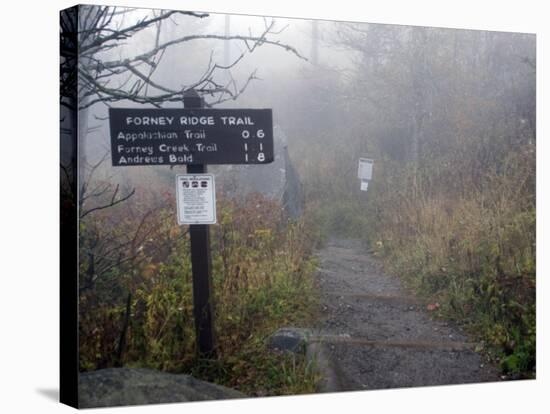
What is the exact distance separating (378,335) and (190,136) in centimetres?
201

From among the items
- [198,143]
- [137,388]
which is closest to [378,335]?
[137,388]

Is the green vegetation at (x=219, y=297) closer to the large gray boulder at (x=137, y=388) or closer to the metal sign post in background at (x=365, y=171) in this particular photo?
the large gray boulder at (x=137, y=388)

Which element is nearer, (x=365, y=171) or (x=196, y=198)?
(x=196, y=198)

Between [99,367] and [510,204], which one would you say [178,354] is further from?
[510,204]

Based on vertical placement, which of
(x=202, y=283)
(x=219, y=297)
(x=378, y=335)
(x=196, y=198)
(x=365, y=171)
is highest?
(x=365, y=171)

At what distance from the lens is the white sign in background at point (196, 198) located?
6.84 m

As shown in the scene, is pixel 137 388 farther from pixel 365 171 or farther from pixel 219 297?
pixel 365 171

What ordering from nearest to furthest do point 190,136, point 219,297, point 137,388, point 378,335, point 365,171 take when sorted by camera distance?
point 137,388
point 190,136
point 219,297
point 378,335
point 365,171

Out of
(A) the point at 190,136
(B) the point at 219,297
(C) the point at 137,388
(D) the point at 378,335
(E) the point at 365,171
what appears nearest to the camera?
(C) the point at 137,388

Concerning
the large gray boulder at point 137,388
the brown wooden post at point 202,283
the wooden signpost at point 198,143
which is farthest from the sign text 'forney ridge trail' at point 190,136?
the large gray boulder at point 137,388

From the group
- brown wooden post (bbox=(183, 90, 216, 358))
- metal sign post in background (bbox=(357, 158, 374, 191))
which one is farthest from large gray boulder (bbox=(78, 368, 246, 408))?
metal sign post in background (bbox=(357, 158, 374, 191))

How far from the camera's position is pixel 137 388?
6.62 metres

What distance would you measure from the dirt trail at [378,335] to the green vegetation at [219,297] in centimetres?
20

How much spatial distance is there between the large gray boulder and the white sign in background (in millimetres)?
1047
